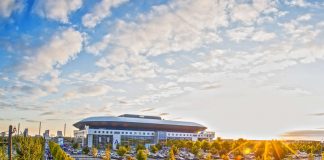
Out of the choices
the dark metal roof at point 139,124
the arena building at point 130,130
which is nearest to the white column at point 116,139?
the arena building at point 130,130

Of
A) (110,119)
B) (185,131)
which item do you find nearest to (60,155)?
(110,119)

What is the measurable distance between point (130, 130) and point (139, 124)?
381 cm

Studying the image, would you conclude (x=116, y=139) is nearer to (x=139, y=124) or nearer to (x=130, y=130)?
(x=130, y=130)

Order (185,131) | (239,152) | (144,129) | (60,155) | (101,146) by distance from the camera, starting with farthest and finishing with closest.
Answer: (185,131) < (144,129) < (101,146) < (239,152) < (60,155)

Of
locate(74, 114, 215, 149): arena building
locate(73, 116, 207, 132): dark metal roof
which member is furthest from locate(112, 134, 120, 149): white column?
locate(73, 116, 207, 132): dark metal roof

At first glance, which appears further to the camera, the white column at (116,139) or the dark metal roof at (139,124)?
the dark metal roof at (139,124)

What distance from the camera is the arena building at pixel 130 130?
11188 cm

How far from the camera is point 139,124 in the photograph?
401 ft

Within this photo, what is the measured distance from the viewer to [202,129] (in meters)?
142

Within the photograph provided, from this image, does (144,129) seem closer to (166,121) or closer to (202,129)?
(166,121)

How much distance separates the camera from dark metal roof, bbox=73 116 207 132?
4552 inches

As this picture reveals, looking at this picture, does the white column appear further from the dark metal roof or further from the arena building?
the dark metal roof

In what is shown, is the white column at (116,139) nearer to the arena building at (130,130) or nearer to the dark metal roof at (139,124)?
the arena building at (130,130)

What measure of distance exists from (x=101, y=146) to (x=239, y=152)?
153 ft
